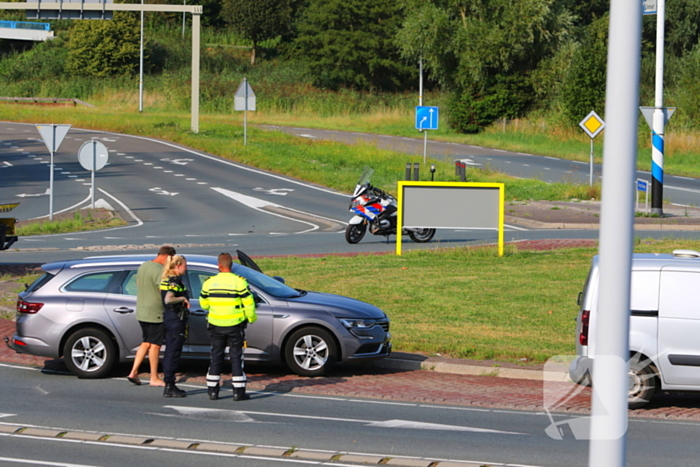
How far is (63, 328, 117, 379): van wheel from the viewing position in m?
11.0

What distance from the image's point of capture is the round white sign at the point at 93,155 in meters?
29.1

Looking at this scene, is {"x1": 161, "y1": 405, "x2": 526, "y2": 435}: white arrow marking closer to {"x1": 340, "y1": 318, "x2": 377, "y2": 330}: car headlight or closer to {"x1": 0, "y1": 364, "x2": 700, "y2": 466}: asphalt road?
{"x1": 0, "y1": 364, "x2": 700, "y2": 466}: asphalt road

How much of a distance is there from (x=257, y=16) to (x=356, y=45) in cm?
1549

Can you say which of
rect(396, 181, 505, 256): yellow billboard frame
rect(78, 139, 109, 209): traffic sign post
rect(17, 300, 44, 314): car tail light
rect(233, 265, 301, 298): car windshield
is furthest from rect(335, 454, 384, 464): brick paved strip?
rect(78, 139, 109, 209): traffic sign post

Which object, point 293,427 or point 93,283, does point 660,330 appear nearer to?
point 293,427

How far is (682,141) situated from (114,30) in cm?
5842

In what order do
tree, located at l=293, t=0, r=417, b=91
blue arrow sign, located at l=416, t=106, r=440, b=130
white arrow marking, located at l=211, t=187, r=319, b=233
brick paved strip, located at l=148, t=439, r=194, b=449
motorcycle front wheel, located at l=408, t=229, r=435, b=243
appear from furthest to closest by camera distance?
1. tree, located at l=293, t=0, r=417, b=91
2. blue arrow sign, located at l=416, t=106, r=440, b=130
3. white arrow marking, located at l=211, t=187, r=319, b=233
4. motorcycle front wheel, located at l=408, t=229, r=435, b=243
5. brick paved strip, located at l=148, t=439, r=194, b=449

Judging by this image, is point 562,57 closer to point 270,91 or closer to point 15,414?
point 270,91

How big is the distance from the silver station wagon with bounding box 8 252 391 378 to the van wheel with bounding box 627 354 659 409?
300 centimetres

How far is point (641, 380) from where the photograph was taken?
9.69m

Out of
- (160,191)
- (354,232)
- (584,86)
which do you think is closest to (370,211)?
(354,232)

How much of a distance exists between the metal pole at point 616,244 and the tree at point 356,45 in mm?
86679

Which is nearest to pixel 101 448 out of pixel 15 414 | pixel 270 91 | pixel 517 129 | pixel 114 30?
pixel 15 414

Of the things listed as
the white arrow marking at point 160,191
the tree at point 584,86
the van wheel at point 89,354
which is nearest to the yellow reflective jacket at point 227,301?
the van wheel at point 89,354
